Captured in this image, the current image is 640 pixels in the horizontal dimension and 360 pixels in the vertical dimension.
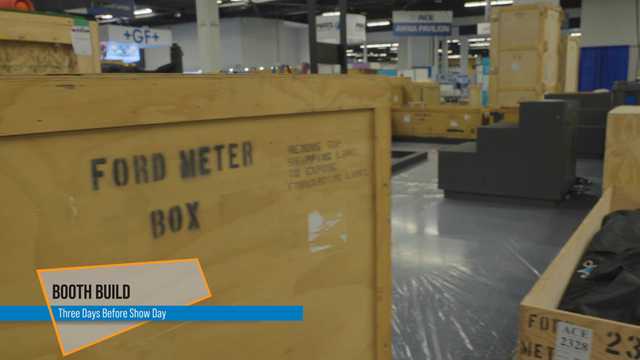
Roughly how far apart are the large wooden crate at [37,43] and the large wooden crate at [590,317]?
7.52 feet

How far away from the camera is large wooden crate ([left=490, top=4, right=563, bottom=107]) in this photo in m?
7.56

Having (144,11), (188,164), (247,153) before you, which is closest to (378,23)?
(144,11)

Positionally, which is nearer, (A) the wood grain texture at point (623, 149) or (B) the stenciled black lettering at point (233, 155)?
(B) the stenciled black lettering at point (233, 155)

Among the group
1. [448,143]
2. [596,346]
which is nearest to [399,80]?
[448,143]

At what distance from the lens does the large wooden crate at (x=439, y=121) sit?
1064cm

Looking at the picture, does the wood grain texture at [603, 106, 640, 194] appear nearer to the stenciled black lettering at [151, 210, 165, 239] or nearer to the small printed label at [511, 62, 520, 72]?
the stenciled black lettering at [151, 210, 165, 239]

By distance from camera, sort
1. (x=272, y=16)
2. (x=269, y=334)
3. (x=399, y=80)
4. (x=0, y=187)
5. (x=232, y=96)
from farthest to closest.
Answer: (x=272, y=16) < (x=399, y=80) < (x=269, y=334) < (x=232, y=96) < (x=0, y=187)

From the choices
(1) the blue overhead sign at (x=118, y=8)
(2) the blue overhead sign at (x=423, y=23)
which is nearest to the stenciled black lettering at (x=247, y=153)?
(1) the blue overhead sign at (x=118, y=8)

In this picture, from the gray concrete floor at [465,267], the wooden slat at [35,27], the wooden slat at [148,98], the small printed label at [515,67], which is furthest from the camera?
the small printed label at [515,67]

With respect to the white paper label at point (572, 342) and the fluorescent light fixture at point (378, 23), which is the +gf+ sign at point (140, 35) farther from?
the white paper label at point (572, 342)

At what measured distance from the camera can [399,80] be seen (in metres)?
12.7

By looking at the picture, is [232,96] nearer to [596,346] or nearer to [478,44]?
[596,346]

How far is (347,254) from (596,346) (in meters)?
0.73

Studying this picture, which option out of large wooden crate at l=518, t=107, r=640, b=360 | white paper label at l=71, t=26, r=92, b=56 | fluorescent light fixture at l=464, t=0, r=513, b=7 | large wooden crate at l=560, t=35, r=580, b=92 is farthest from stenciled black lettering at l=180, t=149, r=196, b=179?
fluorescent light fixture at l=464, t=0, r=513, b=7
